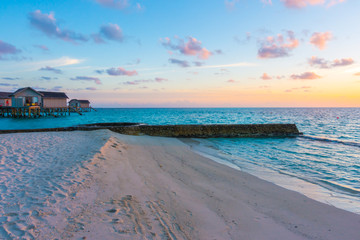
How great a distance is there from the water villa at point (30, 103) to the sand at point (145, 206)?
4796 centimetres

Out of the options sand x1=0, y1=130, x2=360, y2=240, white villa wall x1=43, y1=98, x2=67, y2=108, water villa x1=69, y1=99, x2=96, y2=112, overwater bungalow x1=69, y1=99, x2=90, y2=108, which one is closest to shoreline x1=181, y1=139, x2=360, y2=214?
sand x1=0, y1=130, x2=360, y2=240

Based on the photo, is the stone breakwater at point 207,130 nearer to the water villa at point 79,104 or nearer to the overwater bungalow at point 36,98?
the overwater bungalow at point 36,98

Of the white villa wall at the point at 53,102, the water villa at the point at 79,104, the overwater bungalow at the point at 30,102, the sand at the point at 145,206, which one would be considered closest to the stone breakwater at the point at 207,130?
the sand at the point at 145,206

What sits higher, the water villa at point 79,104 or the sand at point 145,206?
the water villa at point 79,104

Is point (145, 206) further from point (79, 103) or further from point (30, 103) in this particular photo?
point (79, 103)

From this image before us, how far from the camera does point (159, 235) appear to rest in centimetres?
384

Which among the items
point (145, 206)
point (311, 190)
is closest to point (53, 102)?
point (145, 206)

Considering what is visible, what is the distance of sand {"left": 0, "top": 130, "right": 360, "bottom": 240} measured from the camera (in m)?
3.91

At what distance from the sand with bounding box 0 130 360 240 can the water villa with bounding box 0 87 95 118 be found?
48.0 meters

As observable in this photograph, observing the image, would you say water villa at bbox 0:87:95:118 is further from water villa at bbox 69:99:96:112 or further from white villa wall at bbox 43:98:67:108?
water villa at bbox 69:99:96:112

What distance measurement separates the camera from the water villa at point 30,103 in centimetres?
4703

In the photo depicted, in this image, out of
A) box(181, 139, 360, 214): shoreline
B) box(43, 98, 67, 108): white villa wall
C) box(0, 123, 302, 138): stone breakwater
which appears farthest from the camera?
box(43, 98, 67, 108): white villa wall

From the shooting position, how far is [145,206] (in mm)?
4914

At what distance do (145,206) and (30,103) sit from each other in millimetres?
54972
